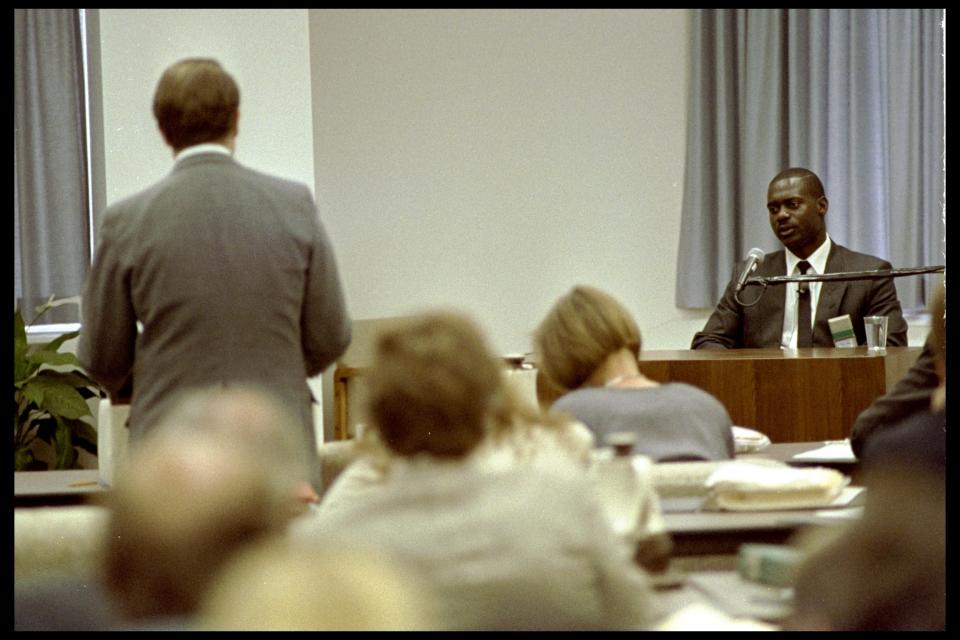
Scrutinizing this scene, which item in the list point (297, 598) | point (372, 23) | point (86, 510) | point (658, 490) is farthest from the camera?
point (372, 23)

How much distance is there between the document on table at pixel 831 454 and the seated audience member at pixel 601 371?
50cm

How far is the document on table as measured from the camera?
2730 mm

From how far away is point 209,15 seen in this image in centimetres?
386

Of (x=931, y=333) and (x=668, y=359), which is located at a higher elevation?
(x=931, y=333)

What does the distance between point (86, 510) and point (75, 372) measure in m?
3.18

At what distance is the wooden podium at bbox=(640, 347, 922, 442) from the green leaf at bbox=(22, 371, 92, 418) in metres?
2.12

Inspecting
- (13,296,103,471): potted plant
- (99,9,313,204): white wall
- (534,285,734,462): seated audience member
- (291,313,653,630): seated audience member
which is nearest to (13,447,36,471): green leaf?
(13,296,103,471): potted plant

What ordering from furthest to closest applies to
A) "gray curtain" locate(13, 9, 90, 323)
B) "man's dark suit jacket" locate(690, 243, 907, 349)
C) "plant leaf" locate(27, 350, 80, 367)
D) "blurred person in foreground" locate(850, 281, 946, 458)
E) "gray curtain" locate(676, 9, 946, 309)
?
"gray curtain" locate(676, 9, 946, 309)
"gray curtain" locate(13, 9, 90, 323)
"plant leaf" locate(27, 350, 80, 367)
"man's dark suit jacket" locate(690, 243, 907, 349)
"blurred person in foreground" locate(850, 281, 946, 458)

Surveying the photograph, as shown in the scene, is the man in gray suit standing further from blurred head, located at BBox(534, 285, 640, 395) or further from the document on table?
the document on table

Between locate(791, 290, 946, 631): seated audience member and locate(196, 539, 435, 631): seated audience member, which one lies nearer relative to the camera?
locate(196, 539, 435, 631): seated audience member

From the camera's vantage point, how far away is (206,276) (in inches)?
78.8

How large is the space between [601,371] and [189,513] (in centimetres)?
95

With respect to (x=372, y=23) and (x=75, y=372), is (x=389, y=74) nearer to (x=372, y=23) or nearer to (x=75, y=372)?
(x=372, y=23)
